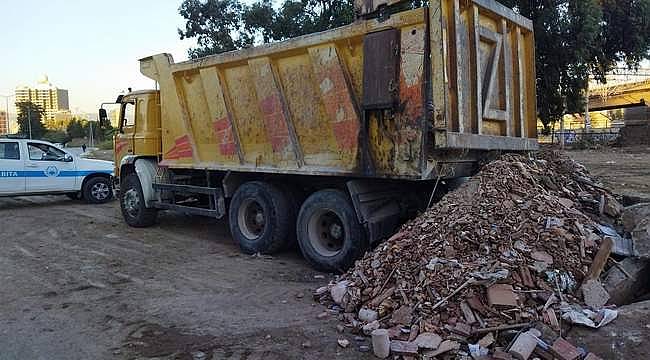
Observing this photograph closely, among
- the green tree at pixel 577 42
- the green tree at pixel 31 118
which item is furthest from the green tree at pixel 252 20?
the green tree at pixel 31 118

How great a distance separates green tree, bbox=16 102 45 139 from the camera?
205ft

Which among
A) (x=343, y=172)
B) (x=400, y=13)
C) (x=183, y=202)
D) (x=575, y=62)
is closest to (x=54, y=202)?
(x=183, y=202)

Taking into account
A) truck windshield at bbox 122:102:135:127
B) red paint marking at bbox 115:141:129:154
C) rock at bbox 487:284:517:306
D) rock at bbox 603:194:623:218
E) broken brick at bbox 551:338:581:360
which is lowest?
broken brick at bbox 551:338:581:360

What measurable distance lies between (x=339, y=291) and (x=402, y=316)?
960 mm

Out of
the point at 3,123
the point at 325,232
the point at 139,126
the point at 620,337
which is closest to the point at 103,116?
A: the point at 139,126

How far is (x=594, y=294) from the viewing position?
4.39 metres

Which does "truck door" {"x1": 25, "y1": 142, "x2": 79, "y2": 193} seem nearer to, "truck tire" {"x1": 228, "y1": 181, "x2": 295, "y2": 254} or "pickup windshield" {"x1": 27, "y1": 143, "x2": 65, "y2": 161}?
"pickup windshield" {"x1": 27, "y1": 143, "x2": 65, "y2": 161}

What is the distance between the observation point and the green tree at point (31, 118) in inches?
2464

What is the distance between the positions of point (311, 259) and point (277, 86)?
2.27 meters

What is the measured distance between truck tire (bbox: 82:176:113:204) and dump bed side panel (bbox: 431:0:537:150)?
11.0 meters

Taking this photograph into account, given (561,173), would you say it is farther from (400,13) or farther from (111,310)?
(111,310)

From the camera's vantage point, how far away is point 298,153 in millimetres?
6938

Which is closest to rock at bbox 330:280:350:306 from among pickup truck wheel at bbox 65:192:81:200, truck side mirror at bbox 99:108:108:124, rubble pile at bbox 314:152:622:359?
rubble pile at bbox 314:152:622:359

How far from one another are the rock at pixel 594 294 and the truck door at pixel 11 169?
12.7 m
